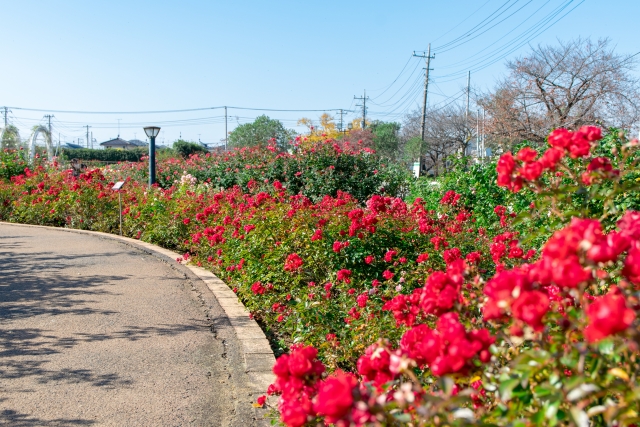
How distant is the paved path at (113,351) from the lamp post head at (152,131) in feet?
21.8

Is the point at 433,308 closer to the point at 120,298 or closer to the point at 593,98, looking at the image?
Answer: the point at 120,298

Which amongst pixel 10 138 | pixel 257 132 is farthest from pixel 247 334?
pixel 257 132

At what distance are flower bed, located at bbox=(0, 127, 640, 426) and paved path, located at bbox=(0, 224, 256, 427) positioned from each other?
55 cm

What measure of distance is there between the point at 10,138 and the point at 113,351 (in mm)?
26355

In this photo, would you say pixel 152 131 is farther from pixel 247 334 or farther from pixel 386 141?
pixel 386 141

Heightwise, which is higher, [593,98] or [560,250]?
[593,98]

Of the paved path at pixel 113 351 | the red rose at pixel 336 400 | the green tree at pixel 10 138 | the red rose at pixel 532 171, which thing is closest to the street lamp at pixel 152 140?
the paved path at pixel 113 351

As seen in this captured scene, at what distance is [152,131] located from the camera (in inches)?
533

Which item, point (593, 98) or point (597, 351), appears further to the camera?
Result: point (593, 98)

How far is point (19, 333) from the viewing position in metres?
4.64

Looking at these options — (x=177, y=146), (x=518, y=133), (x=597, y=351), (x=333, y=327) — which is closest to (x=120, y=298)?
(x=333, y=327)

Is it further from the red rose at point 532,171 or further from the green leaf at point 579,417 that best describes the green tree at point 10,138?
the green leaf at point 579,417

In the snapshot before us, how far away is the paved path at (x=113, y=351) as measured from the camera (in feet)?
10.7

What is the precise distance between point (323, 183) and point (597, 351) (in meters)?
10.6
